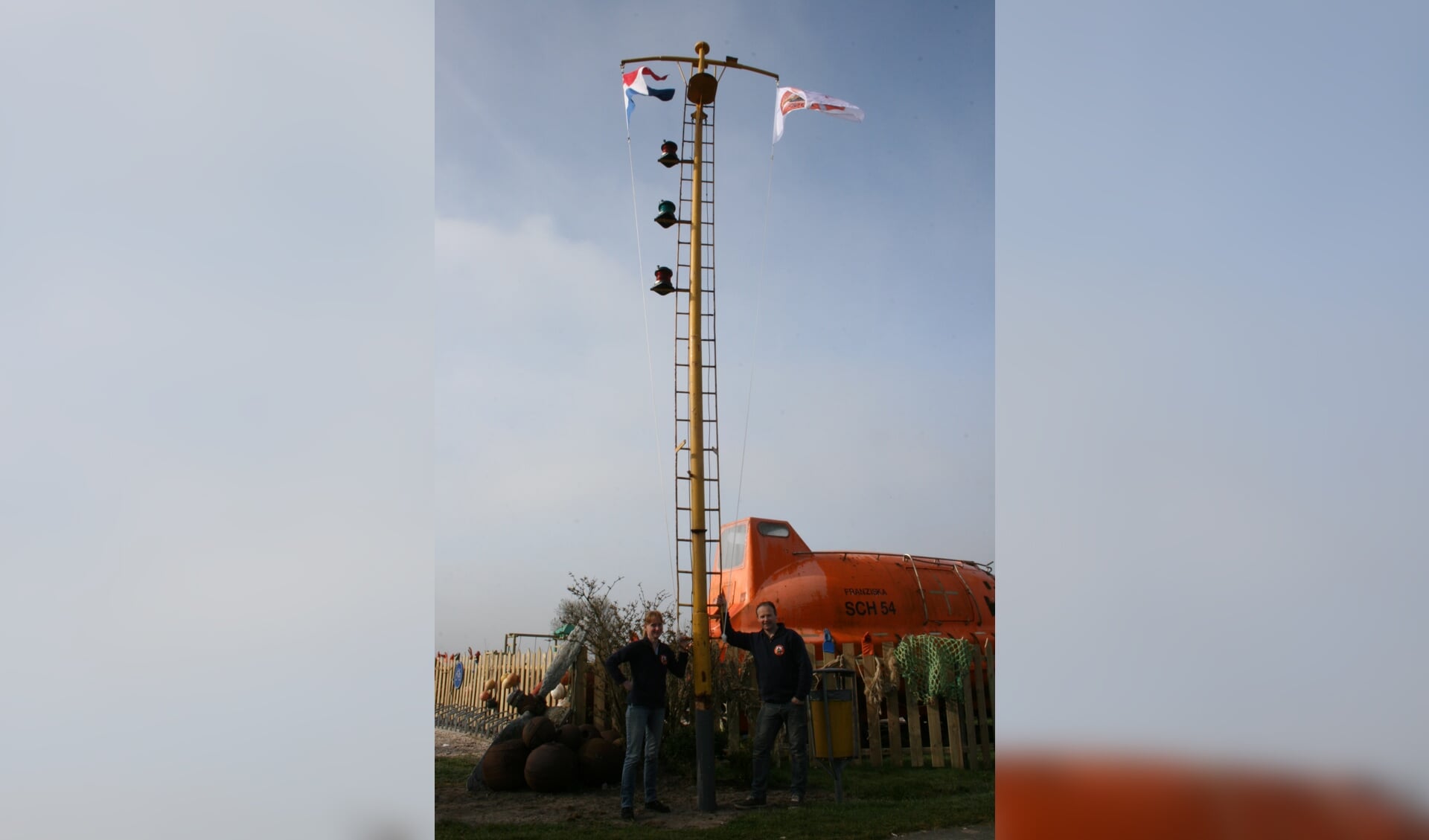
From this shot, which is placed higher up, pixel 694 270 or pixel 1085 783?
pixel 694 270

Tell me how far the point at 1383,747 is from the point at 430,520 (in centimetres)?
166

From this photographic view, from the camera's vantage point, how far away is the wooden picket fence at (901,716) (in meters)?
8.59

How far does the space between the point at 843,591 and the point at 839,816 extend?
467 centimetres

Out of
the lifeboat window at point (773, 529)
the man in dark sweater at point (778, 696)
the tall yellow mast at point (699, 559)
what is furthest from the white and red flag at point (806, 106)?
A: the lifeboat window at point (773, 529)

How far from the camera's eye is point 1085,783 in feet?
4.75

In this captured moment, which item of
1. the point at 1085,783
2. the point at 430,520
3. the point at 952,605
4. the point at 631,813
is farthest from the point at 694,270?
the point at 952,605

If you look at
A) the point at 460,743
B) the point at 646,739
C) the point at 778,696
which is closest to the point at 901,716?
the point at 778,696

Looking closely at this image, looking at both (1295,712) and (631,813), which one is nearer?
(1295,712)

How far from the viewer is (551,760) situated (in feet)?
24.3

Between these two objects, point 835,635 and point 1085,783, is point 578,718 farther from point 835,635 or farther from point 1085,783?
point 1085,783

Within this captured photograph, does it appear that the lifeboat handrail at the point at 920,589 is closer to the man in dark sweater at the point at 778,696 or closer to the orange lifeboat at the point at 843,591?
the orange lifeboat at the point at 843,591

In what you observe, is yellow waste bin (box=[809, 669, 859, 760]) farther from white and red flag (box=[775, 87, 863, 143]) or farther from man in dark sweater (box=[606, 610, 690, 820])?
white and red flag (box=[775, 87, 863, 143])

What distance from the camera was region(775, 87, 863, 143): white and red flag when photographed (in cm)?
689

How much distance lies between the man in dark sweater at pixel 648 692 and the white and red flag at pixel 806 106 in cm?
390
